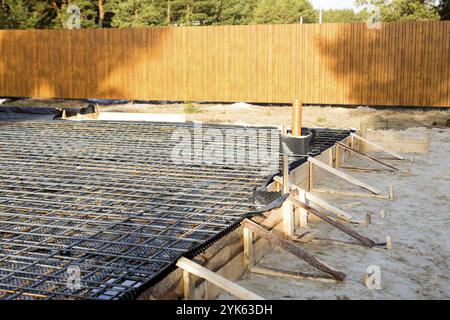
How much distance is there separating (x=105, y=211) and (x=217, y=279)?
7.52 ft

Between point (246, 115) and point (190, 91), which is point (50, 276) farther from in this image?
point (190, 91)

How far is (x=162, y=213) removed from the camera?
A: 6.04 m

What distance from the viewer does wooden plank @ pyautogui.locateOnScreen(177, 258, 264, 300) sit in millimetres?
4129

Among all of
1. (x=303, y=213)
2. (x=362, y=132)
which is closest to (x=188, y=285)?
(x=303, y=213)

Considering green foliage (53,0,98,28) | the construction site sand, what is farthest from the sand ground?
green foliage (53,0,98,28)

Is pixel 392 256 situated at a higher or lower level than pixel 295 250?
lower

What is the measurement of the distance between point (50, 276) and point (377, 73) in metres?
17.2

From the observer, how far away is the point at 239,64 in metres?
21.2

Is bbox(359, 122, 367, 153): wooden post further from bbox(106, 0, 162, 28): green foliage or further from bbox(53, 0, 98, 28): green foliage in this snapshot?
bbox(53, 0, 98, 28): green foliage

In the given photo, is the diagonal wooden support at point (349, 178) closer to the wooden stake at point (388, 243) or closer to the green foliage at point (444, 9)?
the wooden stake at point (388, 243)

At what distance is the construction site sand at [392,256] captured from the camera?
5.03 metres

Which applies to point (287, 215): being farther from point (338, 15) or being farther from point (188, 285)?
point (338, 15)

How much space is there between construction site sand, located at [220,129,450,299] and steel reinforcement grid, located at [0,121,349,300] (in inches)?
31.3

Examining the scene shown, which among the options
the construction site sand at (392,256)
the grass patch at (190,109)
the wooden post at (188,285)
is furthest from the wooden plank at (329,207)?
the grass patch at (190,109)
